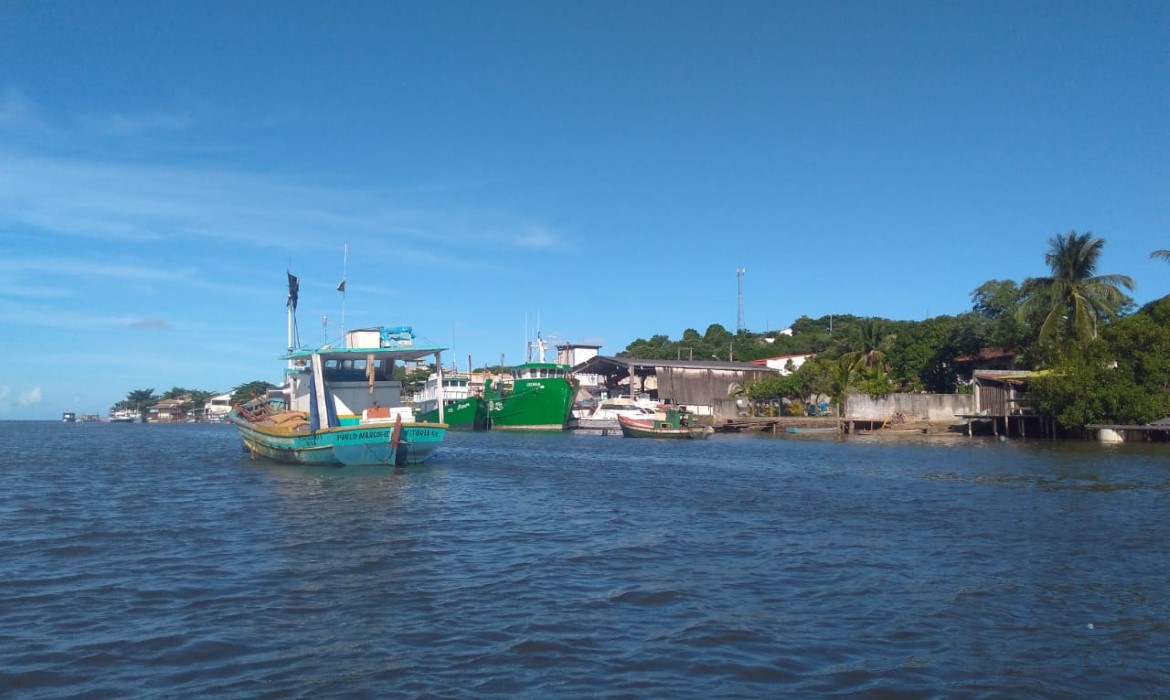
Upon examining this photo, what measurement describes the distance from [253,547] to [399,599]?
4.24 metres

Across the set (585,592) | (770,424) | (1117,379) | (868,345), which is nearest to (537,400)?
(770,424)

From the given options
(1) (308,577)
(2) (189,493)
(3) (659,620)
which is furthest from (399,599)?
(2) (189,493)

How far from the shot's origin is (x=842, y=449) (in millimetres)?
36969

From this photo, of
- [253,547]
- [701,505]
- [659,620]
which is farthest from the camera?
[701,505]

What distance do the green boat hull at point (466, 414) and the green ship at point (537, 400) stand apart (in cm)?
162

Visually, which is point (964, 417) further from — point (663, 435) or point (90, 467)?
point (90, 467)

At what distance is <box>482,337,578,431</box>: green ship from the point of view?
58.2 metres

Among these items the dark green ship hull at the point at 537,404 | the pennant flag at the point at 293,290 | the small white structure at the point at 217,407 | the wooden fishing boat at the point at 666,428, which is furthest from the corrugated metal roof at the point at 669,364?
the small white structure at the point at 217,407

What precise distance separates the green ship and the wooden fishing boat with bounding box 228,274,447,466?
95.3ft

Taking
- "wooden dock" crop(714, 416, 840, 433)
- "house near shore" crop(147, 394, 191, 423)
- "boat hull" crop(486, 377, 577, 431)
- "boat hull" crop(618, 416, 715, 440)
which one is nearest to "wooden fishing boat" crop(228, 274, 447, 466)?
"boat hull" crop(618, 416, 715, 440)

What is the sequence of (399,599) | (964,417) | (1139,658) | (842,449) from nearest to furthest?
(1139,658), (399,599), (842,449), (964,417)

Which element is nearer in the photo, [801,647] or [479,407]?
[801,647]

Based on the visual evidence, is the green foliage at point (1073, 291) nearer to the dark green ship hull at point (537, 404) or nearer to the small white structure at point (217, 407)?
the dark green ship hull at point (537, 404)

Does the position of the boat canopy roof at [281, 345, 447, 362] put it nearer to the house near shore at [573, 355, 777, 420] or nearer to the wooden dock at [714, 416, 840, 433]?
the wooden dock at [714, 416, 840, 433]
